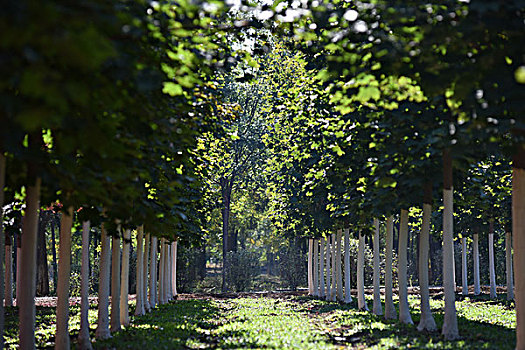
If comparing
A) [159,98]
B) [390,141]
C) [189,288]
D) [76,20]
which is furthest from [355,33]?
[189,288]

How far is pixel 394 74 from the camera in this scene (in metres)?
8.82

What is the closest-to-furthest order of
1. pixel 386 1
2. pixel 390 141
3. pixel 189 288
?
pixel 386 1 → pixel 390 141 → pixel 189 288

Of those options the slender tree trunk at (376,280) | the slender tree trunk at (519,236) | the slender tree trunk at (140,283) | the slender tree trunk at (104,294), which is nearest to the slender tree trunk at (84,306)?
the slender tree trunk at (104,294)

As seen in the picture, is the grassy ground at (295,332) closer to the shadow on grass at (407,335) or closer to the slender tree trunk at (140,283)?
the shadow on grass at (407,335)

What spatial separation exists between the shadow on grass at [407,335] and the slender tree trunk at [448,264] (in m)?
0.24

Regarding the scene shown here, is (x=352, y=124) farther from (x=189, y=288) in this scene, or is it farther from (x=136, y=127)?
(x=189, y=288)

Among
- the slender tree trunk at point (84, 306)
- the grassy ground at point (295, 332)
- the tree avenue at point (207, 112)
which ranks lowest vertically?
the grassy ground at point (295, 332)

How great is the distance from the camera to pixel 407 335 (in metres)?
13.2

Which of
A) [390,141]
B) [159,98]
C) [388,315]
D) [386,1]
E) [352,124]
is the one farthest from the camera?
[388,315]

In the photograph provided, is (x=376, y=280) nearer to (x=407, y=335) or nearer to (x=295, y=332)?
(x=295, y=332)

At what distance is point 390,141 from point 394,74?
353 centimetres

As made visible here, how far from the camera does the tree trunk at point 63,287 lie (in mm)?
10789

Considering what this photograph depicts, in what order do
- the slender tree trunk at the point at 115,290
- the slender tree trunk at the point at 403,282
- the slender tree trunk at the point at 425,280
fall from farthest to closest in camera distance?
the slender tree trunk at the point at 403,282 < the slender tree trunk at the point at 115,290 < the slender tree trunk at the point at 425,280

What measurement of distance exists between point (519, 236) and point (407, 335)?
13.0ft
